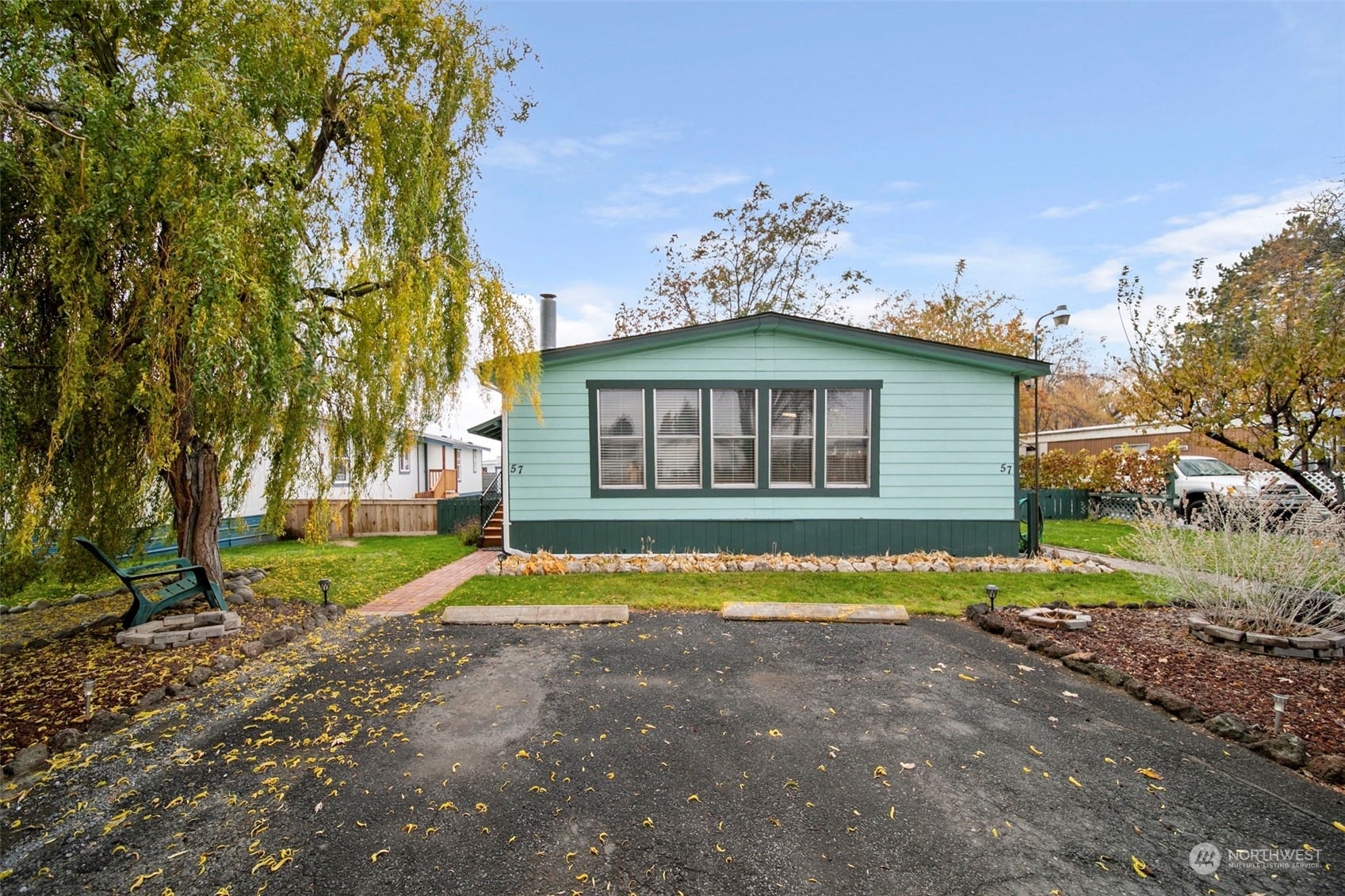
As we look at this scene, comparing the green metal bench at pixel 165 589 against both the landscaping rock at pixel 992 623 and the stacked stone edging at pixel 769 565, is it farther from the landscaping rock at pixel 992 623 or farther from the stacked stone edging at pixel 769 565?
the landscaping rock at pixel 992 623

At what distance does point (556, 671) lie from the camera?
4.35 m

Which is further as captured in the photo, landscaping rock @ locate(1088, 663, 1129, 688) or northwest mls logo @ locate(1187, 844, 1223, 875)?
landscaping rock @ locate(1088, 663, 1129, 688)

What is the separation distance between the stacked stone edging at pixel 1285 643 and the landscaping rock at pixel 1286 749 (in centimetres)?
187

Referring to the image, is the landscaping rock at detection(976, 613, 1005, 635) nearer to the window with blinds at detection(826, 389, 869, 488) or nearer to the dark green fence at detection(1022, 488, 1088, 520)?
the window with blinds at detection(826, 389, 869, 488)

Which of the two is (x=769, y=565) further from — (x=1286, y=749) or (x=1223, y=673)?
(x=1286, y=749)

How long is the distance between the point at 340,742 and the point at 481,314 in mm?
4460

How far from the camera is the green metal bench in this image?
189 inches

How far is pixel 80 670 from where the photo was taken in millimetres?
4195

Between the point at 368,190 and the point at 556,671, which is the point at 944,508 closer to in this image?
the point at 556,671

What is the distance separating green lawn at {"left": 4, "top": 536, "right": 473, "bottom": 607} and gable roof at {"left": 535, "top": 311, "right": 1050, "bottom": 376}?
13.9 ft

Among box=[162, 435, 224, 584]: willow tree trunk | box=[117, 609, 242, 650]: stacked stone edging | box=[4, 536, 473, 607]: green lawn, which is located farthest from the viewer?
box=[4, 536, 473, 607]: green lawn

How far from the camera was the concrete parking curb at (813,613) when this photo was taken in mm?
5793

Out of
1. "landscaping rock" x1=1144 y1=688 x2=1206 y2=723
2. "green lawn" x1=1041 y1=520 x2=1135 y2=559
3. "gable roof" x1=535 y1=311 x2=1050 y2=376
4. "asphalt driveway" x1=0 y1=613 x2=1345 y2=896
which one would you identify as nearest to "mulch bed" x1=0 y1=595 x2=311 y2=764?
"asphalt driveway" x1=0 y1=613 x2=1345 y2=896

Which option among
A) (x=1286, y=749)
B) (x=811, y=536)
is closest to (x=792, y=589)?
(x=811, y=536)
